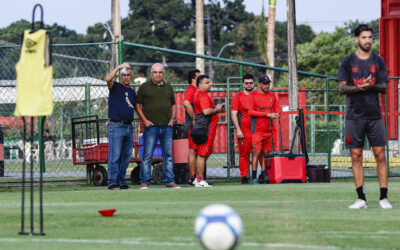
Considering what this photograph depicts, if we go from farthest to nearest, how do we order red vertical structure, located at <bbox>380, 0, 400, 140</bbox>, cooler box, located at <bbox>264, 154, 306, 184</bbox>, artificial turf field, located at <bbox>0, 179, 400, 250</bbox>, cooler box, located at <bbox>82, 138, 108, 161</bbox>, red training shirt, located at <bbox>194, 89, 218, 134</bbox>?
1. red vertical structure, located at <bbox>380, 0, 400, 140</bbox>
2. cooler box, located at <bbox>82, 138, 108, 161</bbox>
3. cooler box, located at <bbox>264, 154, 306, 184</bbox>
4. red training shirt, located at <bbox>194, 89, 218, 134</bbox>
5. artificial turf field, located at <bbox>0, 179, 400, 250</bbox>

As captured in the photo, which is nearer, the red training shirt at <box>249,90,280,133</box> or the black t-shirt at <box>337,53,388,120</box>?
the black t-shirt at <box>337,53,388,120</box>

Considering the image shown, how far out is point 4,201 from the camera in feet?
36.7

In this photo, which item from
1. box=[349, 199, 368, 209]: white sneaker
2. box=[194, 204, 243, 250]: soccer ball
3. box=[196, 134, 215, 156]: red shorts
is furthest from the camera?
box=[196, 134, 215, 156]: red shorts

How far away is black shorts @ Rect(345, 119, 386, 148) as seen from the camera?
973 cm

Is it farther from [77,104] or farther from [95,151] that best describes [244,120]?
[77,104]

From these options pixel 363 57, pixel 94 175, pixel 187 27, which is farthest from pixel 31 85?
pixel 187 27

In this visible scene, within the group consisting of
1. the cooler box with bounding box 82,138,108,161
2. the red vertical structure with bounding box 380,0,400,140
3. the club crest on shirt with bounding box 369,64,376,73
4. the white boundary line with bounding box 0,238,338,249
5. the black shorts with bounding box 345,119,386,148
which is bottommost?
the white boundary line with bounding box 0,238,338,249

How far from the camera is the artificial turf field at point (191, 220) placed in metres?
6.64

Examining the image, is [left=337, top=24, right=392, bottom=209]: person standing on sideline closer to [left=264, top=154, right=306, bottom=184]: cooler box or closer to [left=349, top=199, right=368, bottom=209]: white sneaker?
[left=349, top=199, right=368, bottom=209]: white sneaker

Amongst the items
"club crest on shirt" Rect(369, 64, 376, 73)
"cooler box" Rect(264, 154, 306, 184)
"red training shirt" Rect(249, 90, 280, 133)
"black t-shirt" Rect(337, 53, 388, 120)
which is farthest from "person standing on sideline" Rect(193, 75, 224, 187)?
"club crest on shirt" Rect(369, 64, 376, 73)

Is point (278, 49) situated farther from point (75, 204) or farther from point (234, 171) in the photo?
point (75, 204)

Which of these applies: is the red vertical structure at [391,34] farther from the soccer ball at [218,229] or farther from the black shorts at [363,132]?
the soccer ball at [218,229]

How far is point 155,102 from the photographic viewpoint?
45.5ft

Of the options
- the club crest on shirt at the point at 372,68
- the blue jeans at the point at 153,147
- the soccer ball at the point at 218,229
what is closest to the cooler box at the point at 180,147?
the blue jeans at the point at 153,147
